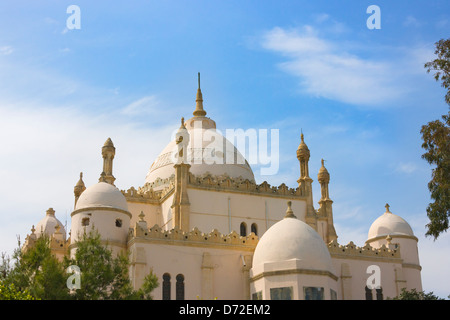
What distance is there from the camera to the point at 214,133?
46250 mm

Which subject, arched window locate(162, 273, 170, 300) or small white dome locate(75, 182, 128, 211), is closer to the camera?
arched window locate(162, 273, 170, 300)

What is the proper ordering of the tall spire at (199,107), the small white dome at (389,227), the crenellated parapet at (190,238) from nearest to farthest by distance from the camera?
the crenellated parapet at (190,238) < the small white dome at (389,227) < the tall spire at (199,107)

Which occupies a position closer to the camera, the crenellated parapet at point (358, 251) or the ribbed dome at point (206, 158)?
the crenellated parapet at point (358, 251)

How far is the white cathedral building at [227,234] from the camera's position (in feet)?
107

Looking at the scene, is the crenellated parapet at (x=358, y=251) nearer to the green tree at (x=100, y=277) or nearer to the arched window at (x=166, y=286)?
the arched window at (x=166, y=286)

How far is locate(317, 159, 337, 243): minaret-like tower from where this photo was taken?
43938 millimetres

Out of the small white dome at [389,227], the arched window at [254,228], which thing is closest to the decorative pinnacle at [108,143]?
the arched window at [254,228]

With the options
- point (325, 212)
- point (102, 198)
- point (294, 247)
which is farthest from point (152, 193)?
point (294, 247)

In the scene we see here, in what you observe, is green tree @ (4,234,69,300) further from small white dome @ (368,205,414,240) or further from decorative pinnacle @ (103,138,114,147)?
small white dome @ (368,205,414,240)

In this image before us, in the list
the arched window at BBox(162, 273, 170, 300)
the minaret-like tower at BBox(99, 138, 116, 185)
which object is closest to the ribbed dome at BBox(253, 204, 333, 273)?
the arched window at BBox(162, 273, 170, 300)

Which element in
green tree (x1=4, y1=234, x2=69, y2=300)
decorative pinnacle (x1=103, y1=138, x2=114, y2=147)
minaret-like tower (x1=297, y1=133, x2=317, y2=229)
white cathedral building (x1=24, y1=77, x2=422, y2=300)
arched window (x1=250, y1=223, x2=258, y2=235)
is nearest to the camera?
green tree (x1=4, y1=234, x2=69, y2=300)

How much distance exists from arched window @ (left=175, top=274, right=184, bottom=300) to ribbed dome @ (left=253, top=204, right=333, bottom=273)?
4341mm

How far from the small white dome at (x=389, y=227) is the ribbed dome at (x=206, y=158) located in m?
9.57

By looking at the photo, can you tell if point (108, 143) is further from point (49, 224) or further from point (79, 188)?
point (49, 224)
